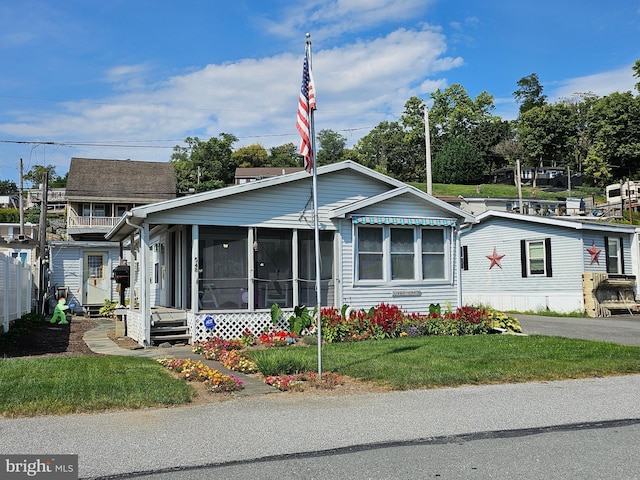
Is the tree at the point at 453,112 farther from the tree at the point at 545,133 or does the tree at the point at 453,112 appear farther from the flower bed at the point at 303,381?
the flower bed at the point at 303,381

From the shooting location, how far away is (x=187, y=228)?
15367 mm

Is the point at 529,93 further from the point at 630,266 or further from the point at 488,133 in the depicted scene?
the point at 630,266

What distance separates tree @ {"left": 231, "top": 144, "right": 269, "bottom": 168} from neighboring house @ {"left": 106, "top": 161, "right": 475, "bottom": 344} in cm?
6902

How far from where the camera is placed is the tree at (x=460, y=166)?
71062mm

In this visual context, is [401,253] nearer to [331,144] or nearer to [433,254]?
[433,254]

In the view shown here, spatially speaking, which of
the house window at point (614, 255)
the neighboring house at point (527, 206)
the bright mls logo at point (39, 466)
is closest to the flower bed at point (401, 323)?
the bright mls logo at point (39, 466)

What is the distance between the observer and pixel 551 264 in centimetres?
2330

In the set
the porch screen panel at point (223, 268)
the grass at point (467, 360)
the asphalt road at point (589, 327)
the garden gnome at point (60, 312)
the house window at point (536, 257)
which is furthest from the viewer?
the house window at point (536, 257)

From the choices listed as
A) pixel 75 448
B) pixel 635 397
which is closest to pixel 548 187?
pixel 635 397

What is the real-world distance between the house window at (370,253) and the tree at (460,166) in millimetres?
56908

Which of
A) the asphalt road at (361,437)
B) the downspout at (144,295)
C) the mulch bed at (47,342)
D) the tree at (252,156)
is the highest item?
the tree at (252,156)

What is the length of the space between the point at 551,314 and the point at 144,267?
598 inches

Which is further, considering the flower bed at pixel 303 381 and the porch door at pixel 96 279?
the porch door at pixel 96 279

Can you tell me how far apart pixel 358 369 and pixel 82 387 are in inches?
160
